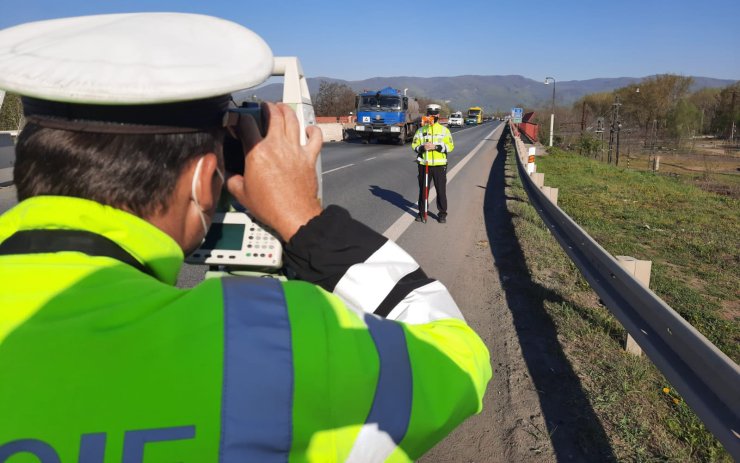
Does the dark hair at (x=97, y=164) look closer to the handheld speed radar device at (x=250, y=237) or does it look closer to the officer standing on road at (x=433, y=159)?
the handheld speed radar device at (x=250, y=237)

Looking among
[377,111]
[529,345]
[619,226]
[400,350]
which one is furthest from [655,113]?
[400,350]

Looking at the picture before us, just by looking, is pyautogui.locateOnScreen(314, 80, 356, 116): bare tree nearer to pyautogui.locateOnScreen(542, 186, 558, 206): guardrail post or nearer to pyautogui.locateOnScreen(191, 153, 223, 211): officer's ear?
pyautogui.locateOnScreen(542, 186, 558, 206): guardrail post

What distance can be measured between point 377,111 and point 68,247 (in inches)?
1316

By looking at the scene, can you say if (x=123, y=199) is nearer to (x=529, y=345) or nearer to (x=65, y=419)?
(x=65, y=419)

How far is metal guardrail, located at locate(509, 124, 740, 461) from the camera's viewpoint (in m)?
2.15

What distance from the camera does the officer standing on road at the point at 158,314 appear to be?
2.47ft

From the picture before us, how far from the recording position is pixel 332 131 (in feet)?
123

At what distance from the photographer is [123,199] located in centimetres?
98

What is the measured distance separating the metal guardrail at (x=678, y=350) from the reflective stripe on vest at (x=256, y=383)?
6.27 ft

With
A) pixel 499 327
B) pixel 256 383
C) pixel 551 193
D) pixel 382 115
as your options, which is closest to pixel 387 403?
pixel 256 383

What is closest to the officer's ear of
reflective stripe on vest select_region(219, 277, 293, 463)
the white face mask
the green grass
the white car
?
the white face mask

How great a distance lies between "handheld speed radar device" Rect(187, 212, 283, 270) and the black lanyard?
783 mm

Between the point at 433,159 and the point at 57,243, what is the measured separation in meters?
9.11

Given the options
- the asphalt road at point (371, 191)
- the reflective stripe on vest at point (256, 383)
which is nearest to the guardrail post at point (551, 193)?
the asphalt road at point (371, 191)
